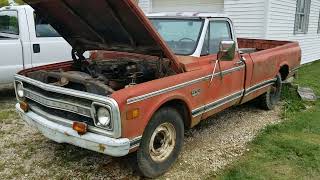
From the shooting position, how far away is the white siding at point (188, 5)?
12069 mm

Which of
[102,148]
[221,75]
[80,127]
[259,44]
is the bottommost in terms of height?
[102,148]

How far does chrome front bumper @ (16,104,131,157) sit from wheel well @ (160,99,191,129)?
865 millimetres

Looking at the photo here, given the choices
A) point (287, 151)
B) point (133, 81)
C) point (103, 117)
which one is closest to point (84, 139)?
point (103, 117)

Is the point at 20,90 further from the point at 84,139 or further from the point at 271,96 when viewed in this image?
the point at 271,96

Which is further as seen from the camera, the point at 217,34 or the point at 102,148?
the point at 217,34

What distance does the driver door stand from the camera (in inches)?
190

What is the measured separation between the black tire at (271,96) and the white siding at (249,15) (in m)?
4.21

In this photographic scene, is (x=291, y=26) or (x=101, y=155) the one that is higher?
(x=291, y=26)

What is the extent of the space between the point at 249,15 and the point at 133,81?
7.85 m

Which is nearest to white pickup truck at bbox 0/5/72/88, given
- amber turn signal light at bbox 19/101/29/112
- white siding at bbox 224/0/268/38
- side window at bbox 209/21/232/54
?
amber turn signal light at bbox 19/101/29/112

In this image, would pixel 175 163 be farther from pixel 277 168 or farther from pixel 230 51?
pixel 230 51

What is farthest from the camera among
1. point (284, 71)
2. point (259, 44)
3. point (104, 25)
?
point (259, 44)

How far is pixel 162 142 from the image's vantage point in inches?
167

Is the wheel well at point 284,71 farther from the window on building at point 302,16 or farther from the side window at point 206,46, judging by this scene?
the window on building at point 302,16
